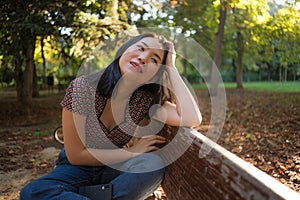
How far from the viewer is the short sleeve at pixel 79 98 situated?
1827mm

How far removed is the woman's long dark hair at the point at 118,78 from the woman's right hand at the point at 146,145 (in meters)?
0.25

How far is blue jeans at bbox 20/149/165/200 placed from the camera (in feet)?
5.41

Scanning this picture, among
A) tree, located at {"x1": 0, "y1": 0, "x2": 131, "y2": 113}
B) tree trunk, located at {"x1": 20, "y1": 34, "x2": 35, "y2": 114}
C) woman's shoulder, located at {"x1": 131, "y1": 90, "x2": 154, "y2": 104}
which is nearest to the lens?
woman's shoulder, located at {"x1": 131, "y1": 90, "x2": 154, "y2": 104}

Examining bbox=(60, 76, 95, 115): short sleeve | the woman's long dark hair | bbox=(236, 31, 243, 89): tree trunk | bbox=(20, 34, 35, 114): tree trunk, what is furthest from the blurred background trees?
bbox=(236, 31, 243, 89): tree trunk

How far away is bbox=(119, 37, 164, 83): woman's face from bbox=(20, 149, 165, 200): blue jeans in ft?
1.68

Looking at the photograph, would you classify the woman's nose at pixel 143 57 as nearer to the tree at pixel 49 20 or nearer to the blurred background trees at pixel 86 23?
the blurred background trees at pixel 86 23

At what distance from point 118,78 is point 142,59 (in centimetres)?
20

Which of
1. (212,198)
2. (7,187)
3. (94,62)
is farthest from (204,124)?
(212,198)

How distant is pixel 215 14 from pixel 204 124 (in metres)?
7.77

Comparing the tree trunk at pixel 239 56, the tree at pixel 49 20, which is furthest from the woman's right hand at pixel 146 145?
the tree trunk at pixel 239 56

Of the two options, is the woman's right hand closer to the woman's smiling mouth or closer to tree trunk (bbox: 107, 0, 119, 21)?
the woman's smiling mouth

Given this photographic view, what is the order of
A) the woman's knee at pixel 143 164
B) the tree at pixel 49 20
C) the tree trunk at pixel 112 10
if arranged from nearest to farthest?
1. the woman's knee at pixel 143 164
2. the tree at pixel 49 20
3. the tree trunk at pixel 112 10

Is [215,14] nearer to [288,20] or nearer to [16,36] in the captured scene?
[288,20]

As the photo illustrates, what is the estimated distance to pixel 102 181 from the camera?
1.93 m
